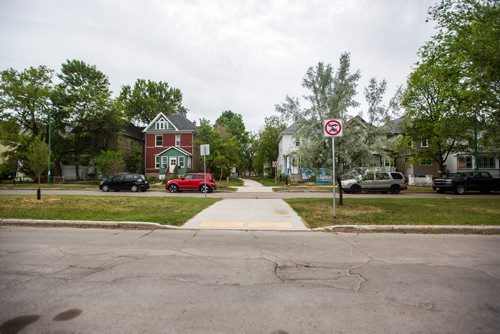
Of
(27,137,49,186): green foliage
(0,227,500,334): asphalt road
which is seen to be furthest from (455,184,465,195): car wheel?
(27,137,49,186): green foliage

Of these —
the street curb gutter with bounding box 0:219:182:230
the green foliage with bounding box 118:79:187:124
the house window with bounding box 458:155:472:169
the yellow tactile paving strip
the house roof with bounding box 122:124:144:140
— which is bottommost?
the yellow tactile paving strip

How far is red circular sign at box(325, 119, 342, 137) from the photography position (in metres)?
8.69

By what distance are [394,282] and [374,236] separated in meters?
3.14

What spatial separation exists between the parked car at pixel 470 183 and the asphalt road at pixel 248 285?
56.4 feet

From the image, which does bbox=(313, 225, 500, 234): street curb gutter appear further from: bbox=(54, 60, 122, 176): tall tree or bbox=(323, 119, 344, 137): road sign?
bbox=(54, 60, 122, 176): tall tree

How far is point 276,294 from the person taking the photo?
134 inches

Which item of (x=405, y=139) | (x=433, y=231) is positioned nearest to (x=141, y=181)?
(x=433, y=231)

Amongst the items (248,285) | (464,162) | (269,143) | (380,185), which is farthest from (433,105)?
(248,285)

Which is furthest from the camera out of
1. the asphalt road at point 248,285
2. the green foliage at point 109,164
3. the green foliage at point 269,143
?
the green foliage at point 269,143

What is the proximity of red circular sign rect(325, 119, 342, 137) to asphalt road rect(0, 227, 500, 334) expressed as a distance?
386cm

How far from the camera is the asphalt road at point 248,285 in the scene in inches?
108

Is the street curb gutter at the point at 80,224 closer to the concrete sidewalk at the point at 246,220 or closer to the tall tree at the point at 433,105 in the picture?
the concrete sidewalk at the point at 246,220

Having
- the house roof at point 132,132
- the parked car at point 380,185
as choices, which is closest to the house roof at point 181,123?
the house roof at point 132,132

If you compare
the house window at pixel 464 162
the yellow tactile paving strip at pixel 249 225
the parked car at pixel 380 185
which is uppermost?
the house window at pixel 464 162
